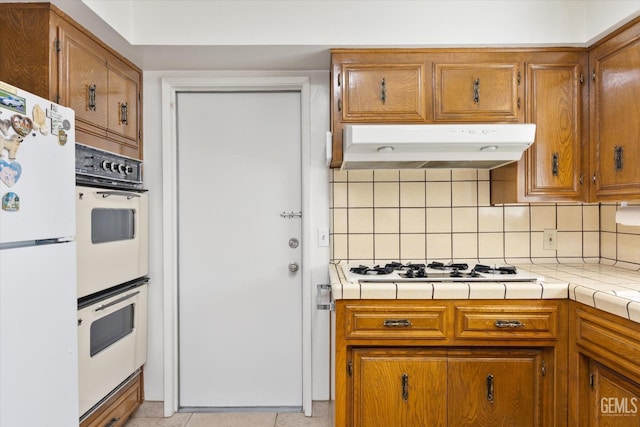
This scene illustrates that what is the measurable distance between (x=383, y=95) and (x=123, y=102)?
4.50 feet

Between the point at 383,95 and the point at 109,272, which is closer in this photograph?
the point at 109,272

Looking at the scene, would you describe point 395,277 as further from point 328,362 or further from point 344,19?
point 344,19

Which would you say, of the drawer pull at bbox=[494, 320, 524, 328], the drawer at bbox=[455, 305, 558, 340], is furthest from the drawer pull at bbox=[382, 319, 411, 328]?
the drawer pull at bbox=[494, 320, 524, 328]

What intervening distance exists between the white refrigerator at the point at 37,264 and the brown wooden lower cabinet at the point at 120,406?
0.44 meters

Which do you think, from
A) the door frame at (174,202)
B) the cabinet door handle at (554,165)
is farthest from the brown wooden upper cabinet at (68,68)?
the cabinet door handle at (554,165)

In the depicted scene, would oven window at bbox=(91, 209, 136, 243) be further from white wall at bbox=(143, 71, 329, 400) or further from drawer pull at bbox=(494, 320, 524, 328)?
drawer pull at bbox=(494, 320, 524, 328)

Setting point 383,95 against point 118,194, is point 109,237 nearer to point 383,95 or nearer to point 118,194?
point 118,194

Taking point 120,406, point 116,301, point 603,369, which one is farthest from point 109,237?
point 603,369

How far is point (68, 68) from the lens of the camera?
5.70 feet

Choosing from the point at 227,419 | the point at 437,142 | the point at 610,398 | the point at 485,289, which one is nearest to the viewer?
the point at 610,398

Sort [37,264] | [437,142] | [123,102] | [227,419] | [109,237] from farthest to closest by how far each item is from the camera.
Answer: [227,419]
[123,102]
[109,237]
[437,142]
[37,264]

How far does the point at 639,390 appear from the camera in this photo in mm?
1503

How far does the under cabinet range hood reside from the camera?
1897mm

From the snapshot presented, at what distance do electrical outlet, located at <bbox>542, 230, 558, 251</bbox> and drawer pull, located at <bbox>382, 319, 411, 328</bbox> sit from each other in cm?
116
